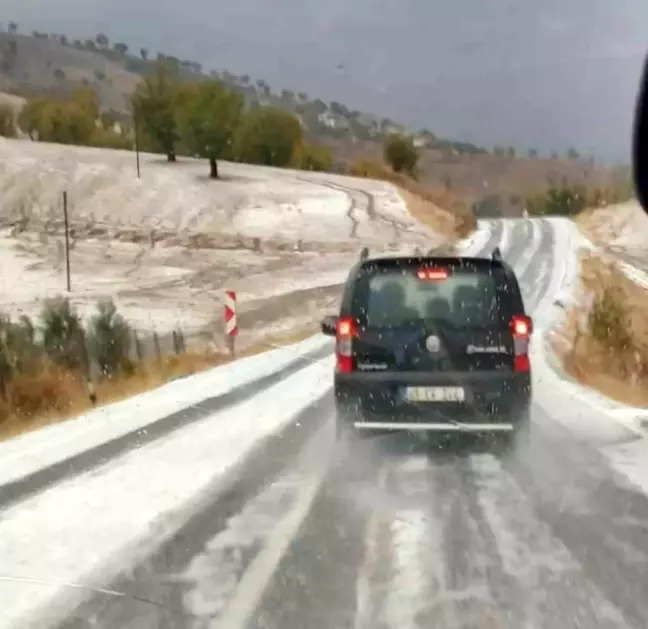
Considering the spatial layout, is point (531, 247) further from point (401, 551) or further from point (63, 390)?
Result: point (401, 551)

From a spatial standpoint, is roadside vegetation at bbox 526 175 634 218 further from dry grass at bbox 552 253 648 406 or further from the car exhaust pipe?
the car exhaust pipe

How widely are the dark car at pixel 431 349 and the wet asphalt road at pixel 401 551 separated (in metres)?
0.45

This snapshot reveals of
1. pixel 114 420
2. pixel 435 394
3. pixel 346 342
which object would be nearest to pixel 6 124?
pixel 114 420

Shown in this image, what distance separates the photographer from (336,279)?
98.8 feet

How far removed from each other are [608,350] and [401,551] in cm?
1495

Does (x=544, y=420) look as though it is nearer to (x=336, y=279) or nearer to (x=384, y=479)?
(x=384, y=479)

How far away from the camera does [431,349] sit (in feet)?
28.1

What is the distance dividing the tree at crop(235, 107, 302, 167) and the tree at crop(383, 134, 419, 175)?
1790 cm

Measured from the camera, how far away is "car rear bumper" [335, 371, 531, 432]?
8523mm

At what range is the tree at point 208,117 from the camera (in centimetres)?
2731

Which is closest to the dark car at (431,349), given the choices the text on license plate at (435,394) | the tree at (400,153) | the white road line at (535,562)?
the text on license plate at (435,394)

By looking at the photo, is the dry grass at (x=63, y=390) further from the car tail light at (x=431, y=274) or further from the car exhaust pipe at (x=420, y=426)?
the car tail light at (x=431, y=274)

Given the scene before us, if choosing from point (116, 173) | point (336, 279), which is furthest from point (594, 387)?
point (116, 173)

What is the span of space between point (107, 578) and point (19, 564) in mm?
619
